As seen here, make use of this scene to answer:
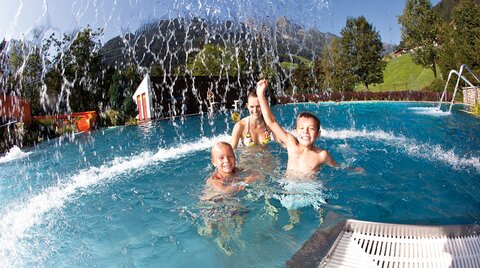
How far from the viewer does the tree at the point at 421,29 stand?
30750mm

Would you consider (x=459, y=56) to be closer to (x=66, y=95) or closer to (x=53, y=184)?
(x=53, y=184)

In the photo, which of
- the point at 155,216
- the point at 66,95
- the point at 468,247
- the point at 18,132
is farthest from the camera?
the point at 66,95

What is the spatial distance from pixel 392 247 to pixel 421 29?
1317 inches

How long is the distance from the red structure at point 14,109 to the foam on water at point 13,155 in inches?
138

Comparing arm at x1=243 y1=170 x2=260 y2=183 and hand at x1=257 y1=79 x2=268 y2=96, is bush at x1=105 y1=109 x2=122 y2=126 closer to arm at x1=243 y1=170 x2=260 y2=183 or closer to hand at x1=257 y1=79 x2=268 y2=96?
arm at x1=243 y1=170 x2=260 y2=183

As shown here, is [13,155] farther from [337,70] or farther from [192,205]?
[337,70]

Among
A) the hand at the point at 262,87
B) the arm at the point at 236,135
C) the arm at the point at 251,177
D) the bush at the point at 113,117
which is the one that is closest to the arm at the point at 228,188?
the arm at the point at 251,177

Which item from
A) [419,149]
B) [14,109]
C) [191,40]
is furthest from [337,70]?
A: [191,40]

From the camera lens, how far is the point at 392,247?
278cm

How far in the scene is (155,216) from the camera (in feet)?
15.0

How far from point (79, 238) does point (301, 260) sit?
8.91 ft

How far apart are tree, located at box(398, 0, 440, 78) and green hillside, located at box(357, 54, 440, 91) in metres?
16.8

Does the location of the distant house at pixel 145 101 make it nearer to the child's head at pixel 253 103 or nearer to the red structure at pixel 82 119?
the red structure at pixel 82 119

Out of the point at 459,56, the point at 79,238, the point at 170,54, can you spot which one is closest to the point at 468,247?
the point at 79,238
